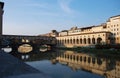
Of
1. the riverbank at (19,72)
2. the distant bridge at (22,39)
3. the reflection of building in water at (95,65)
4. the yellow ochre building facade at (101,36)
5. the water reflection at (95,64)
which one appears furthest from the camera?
the distant bridge at (22,39)

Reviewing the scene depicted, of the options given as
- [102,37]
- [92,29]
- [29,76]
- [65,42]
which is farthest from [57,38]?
[29,76]

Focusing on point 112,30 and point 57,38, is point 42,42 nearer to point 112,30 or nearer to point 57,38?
point 57,38

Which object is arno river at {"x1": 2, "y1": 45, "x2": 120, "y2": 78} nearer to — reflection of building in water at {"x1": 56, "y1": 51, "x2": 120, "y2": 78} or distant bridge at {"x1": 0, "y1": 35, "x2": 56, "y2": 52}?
reflection of building in water at {"x1": 56, "y1": 51, "x2": 120, "y2": 78}

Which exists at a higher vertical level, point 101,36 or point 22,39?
point 101,36

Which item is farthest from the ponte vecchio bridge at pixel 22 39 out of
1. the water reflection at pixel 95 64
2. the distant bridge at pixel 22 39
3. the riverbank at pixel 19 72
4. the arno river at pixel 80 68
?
the riverbank at pixel 19 72

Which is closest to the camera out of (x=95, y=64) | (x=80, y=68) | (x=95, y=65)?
(x=80, y=68)

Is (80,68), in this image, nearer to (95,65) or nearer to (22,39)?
(95,65)

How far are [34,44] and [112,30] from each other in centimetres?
3011

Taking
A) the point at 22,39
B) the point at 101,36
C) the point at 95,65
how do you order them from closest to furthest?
1. the point at 95,65
2. the point at 101,36
3. the point at 22,39

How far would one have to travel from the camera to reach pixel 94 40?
225 ft

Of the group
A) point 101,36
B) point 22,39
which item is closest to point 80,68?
point 101,36

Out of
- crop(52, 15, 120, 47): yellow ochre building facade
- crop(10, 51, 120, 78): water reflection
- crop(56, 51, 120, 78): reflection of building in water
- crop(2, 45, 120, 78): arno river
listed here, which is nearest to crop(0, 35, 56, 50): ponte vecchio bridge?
crop(52, 15, 120, 47): yellow ochre building facade

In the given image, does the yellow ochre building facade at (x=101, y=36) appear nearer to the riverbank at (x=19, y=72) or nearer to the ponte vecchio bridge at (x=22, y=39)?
the ponte vecchio bridge at (x=22, y=39)

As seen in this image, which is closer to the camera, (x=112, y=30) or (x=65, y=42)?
(x=112, y=30)
